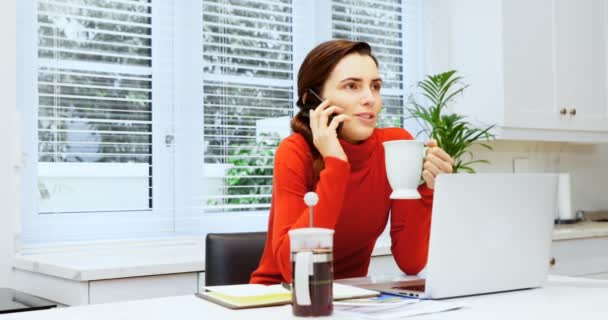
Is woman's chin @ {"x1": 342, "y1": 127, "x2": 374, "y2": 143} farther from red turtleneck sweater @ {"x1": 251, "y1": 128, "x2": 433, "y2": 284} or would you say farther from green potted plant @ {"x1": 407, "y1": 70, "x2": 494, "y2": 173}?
green potted plant @ {"x1": 407, "y1": 70, "x2": 494, "y2": 173}

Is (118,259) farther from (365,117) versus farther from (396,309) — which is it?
(396,309)

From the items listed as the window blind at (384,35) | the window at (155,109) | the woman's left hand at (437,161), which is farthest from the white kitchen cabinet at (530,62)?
the woman's left hand at (437,161)

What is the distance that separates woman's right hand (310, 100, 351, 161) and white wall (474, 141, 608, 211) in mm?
2202

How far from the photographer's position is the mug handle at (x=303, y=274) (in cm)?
115

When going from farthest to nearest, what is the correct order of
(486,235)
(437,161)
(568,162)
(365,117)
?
(568,162) → (365,117) → (437,161) → (486,235)

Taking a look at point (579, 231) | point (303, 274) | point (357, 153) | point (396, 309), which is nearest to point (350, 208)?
point (357, 153)

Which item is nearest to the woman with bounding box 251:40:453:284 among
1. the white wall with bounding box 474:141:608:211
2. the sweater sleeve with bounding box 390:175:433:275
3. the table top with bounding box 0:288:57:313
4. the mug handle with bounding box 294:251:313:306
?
the sweater sleeve with bounding box 390:175:433:275

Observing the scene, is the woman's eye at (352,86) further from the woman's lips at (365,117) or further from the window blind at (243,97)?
the window blind at (243,97)

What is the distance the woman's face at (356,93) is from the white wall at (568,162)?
6.60 feet

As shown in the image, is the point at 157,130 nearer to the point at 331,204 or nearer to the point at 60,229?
the point at 60,229

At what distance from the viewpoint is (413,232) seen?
73.6 inches

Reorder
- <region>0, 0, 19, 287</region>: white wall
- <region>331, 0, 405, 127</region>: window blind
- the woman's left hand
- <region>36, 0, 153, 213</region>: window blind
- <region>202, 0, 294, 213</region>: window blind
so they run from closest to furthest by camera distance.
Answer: the woman's left hand → <region>0, 0, 19, 287</region>: white wall → <region>36, 0, 153, 213</region>: window blind → <region>202, 0, 294, 213</region>: window blind → <region>331, 0, 405, 127</region>: window blind

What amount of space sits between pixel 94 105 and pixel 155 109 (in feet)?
0.81

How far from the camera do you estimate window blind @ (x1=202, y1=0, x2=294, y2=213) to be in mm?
3068
